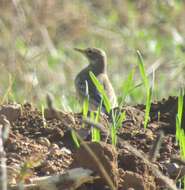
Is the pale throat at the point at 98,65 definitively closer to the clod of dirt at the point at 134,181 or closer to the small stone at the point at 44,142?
the small stone at the point at 44,142

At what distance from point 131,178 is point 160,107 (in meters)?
1.57

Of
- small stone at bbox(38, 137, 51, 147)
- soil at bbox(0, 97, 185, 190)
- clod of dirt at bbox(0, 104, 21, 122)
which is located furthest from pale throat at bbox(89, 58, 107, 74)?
small stone at bbox(38, 137, 51, 147)

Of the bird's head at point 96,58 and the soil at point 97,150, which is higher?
the bird's head at point 96,58

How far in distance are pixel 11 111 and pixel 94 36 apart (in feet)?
28.5

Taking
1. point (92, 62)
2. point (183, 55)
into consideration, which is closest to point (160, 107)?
point (92, 62)

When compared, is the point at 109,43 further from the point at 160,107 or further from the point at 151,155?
the point at 151,155

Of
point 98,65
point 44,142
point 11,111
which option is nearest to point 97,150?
point 44,142

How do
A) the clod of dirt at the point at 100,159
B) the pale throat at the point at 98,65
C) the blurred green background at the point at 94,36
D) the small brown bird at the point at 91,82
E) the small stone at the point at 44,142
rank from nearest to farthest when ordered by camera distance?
the clod of dirt at the point at 100,159 < the small stone at the point at 44,142 < the small brown bird at the point at 91,82 < the pale throat at the point at 98,65 < the blurred green background at the point at 94,36

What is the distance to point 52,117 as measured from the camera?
508 centimetres

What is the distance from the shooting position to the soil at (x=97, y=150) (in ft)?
13.0

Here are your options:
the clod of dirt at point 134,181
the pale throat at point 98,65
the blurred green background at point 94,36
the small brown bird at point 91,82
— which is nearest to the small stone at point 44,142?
the clod of dirt at point 134,181

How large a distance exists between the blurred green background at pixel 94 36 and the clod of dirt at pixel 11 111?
5.17m

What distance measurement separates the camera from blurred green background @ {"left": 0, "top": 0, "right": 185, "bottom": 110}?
11.4m

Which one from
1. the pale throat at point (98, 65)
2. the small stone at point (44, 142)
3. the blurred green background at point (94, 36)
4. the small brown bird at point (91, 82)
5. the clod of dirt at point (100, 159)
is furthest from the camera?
the blurred green background at point (94, 36)
